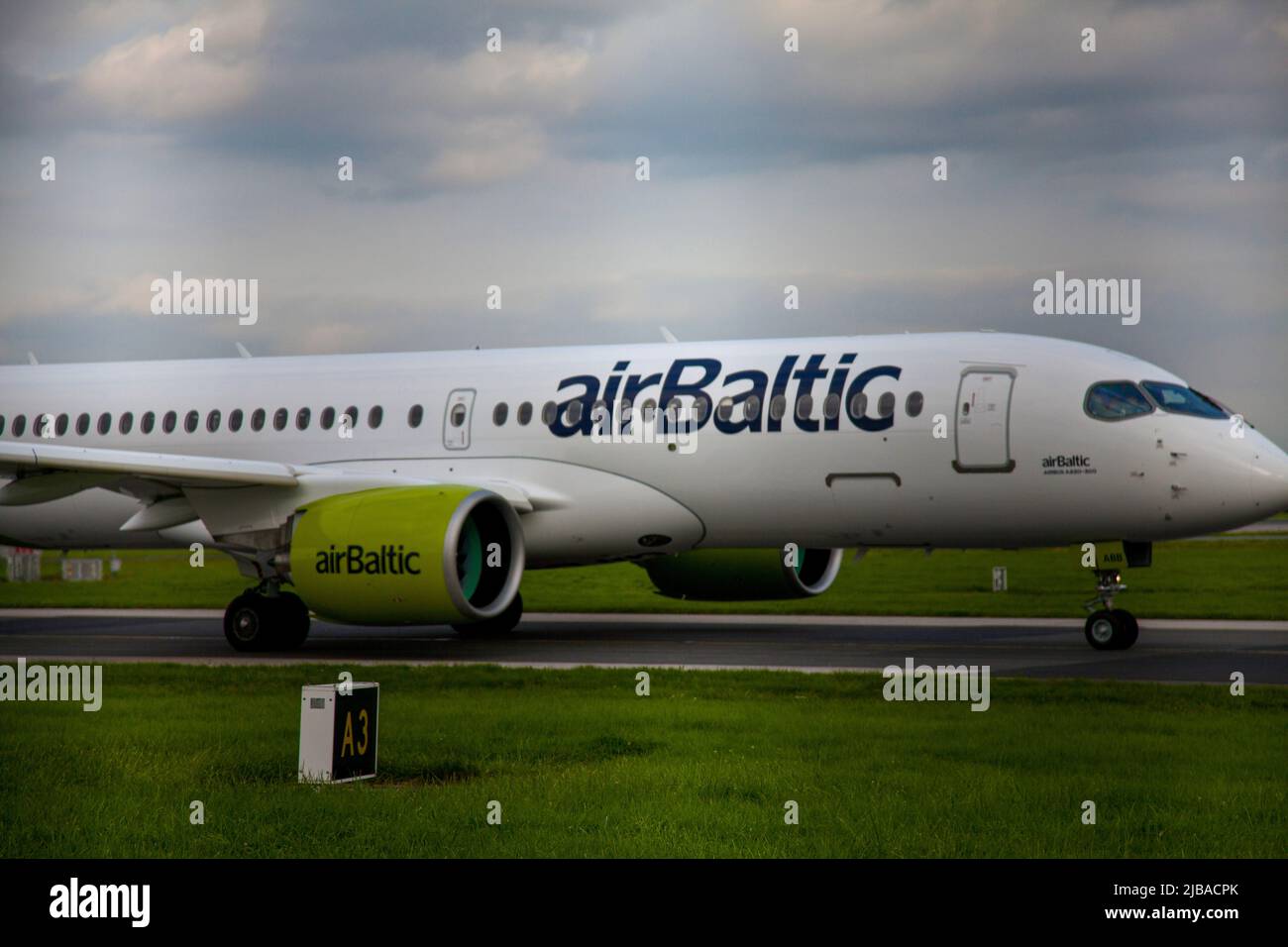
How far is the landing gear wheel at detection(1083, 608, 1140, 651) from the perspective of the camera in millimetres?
18031

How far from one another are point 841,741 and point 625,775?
1.88 metres

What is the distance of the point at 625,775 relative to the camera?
31.7ft

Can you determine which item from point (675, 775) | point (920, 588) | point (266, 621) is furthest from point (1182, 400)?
point (920, 588)

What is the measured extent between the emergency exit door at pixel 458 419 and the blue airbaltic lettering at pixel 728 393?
135 centimetres

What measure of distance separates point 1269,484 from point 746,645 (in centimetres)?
653

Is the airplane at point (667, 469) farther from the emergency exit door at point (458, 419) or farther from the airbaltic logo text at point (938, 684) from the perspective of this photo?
the airbaltic logo text at point (938, 684)

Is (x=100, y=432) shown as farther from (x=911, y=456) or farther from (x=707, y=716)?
(x=707, y=716)

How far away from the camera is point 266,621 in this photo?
1931 centimetres

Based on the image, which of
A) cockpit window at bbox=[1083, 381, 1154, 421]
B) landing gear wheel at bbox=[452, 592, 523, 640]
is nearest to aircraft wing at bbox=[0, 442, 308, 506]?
landing gear wheel at bbox=[452, 592, 523, 640]

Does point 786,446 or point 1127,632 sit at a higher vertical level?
point 786,446

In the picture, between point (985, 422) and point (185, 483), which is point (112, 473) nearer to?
point (185, 483)

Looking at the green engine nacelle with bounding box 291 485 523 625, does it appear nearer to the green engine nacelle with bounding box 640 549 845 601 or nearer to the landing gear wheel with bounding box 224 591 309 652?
the landing gear wheel with bounding box 224 591 309 652
